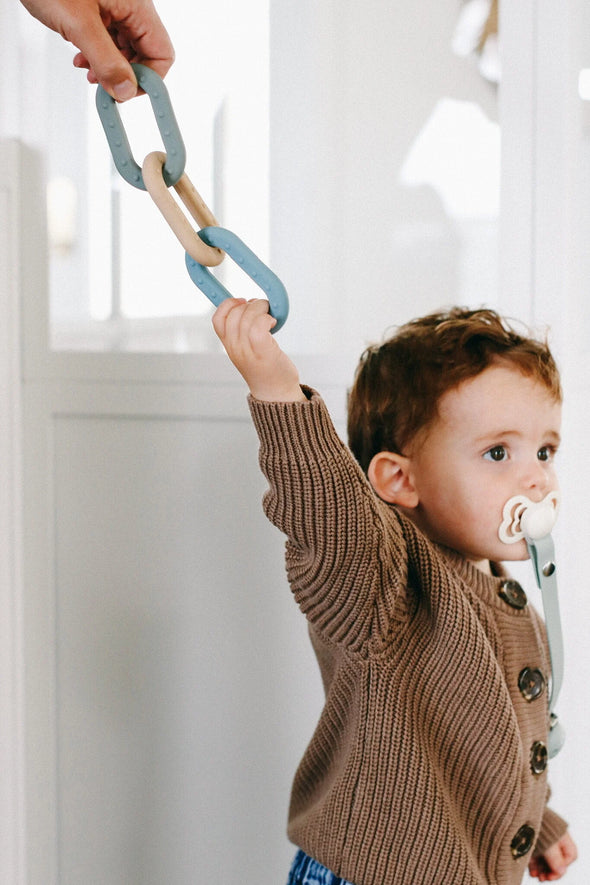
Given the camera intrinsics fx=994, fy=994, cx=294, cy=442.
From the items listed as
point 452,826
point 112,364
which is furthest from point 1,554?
point 452,826

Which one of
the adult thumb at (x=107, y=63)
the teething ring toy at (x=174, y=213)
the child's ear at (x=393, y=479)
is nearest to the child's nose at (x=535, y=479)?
the child's ear at (x=393, y=479)

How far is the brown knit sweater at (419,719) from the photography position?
79 cm

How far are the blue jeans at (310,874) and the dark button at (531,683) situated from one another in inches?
9.0

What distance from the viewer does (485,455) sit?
867 millimetres

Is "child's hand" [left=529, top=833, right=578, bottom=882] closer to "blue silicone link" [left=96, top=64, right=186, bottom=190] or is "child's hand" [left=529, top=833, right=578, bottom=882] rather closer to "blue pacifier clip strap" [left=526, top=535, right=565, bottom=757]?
"blue pacifier clip strap" [left=526, top=535, right=565, bottom=757]

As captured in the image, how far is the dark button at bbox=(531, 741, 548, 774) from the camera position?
884 mm

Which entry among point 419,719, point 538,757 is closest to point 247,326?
point 419,719

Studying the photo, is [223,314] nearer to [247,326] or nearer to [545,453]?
[247,326]

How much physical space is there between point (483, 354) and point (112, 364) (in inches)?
18.9

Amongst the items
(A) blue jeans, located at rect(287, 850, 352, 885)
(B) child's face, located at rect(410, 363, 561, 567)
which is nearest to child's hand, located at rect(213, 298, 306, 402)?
(B) child's face, located at rect(410, 363, 561, 567)

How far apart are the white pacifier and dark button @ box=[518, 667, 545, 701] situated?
126 millimetres

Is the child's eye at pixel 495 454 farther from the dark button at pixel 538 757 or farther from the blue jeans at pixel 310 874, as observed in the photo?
the blue jeans at pixel 310 874

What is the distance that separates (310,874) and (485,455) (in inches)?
16.4

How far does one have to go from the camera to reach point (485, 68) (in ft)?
4.29
